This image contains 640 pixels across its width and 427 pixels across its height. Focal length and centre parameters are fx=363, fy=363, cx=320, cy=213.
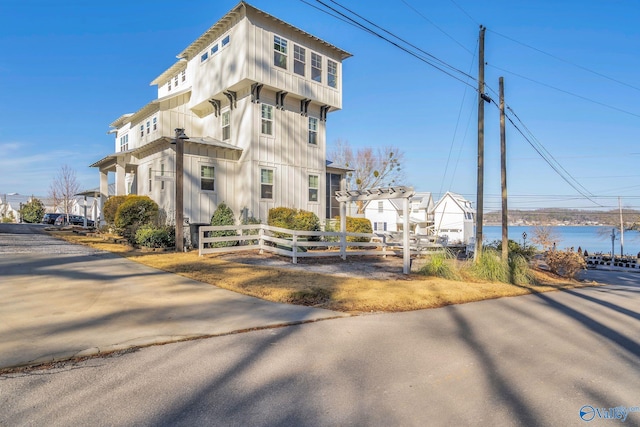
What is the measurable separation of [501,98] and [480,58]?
178 cm

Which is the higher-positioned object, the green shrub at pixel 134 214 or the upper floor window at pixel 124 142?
the upper floor window at pixel 124 142

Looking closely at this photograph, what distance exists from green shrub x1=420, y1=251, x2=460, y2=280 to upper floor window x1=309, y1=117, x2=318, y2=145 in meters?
10.9

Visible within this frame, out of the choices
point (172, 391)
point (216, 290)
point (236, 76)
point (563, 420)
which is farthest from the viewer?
point (236, 76)

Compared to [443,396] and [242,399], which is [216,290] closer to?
[242,399]

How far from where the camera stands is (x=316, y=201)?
20406 millimetres

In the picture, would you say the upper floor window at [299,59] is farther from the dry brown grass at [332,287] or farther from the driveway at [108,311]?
the driveway at [108,311]

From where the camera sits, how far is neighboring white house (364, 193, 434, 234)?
177 feet

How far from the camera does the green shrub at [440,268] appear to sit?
447 inches

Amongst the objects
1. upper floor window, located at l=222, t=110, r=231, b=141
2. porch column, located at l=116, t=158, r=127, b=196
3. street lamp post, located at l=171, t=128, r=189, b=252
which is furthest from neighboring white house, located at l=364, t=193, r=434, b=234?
street lamp post, located at l=171, t=128, r=189, b=252

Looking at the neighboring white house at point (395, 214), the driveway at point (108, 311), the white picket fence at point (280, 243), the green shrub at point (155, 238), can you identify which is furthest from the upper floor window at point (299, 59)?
the neighboring white house at point (395, 214)

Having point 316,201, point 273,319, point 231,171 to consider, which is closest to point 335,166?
point 316,201

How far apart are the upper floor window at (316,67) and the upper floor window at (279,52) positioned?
1.86 meters

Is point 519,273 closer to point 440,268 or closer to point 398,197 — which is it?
point 440,268

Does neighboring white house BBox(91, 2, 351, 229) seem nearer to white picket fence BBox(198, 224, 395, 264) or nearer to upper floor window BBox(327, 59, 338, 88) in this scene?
upper floor window BBox(327, 59, 338, 88)
